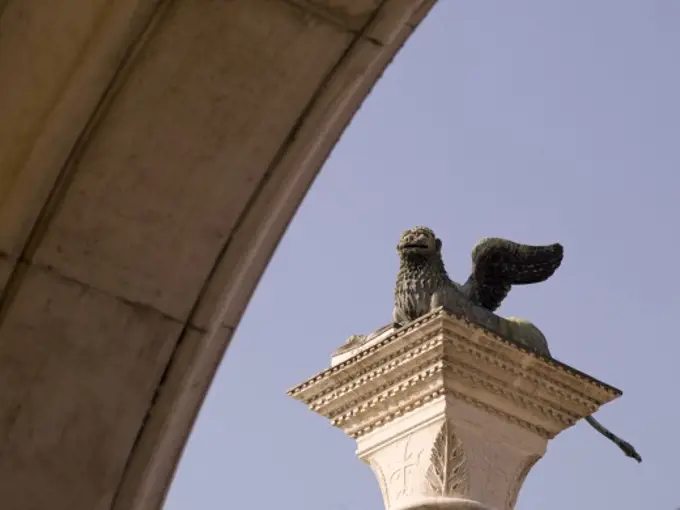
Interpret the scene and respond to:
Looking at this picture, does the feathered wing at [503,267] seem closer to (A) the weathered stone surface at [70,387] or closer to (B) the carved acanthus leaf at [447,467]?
(B) the carved acanthus leaf at [447,467]

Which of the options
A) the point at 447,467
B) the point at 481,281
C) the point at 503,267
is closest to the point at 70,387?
the point at 447,467

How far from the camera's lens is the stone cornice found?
38.4 feet

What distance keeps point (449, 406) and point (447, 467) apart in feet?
1.62

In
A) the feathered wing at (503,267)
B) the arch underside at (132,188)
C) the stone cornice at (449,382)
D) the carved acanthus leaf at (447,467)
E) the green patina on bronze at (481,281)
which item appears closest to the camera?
the arch underside at (132,188)

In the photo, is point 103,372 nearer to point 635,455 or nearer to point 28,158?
point 28,158

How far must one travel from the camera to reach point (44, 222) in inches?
141

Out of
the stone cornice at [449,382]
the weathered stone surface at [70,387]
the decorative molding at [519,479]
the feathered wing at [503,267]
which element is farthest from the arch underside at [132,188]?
the feathered wing at [503,267]

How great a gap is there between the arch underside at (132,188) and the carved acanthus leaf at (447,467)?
7707 millimetres

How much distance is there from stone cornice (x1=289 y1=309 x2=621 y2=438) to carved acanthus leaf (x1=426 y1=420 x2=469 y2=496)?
365mm

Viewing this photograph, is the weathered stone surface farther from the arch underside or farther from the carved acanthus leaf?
the carved acanthus leaf

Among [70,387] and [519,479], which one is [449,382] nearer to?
[519,479]

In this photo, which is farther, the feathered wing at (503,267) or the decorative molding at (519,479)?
the feathered wing at (503,267)

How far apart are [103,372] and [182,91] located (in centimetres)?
76

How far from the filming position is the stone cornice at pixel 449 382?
11.7m
